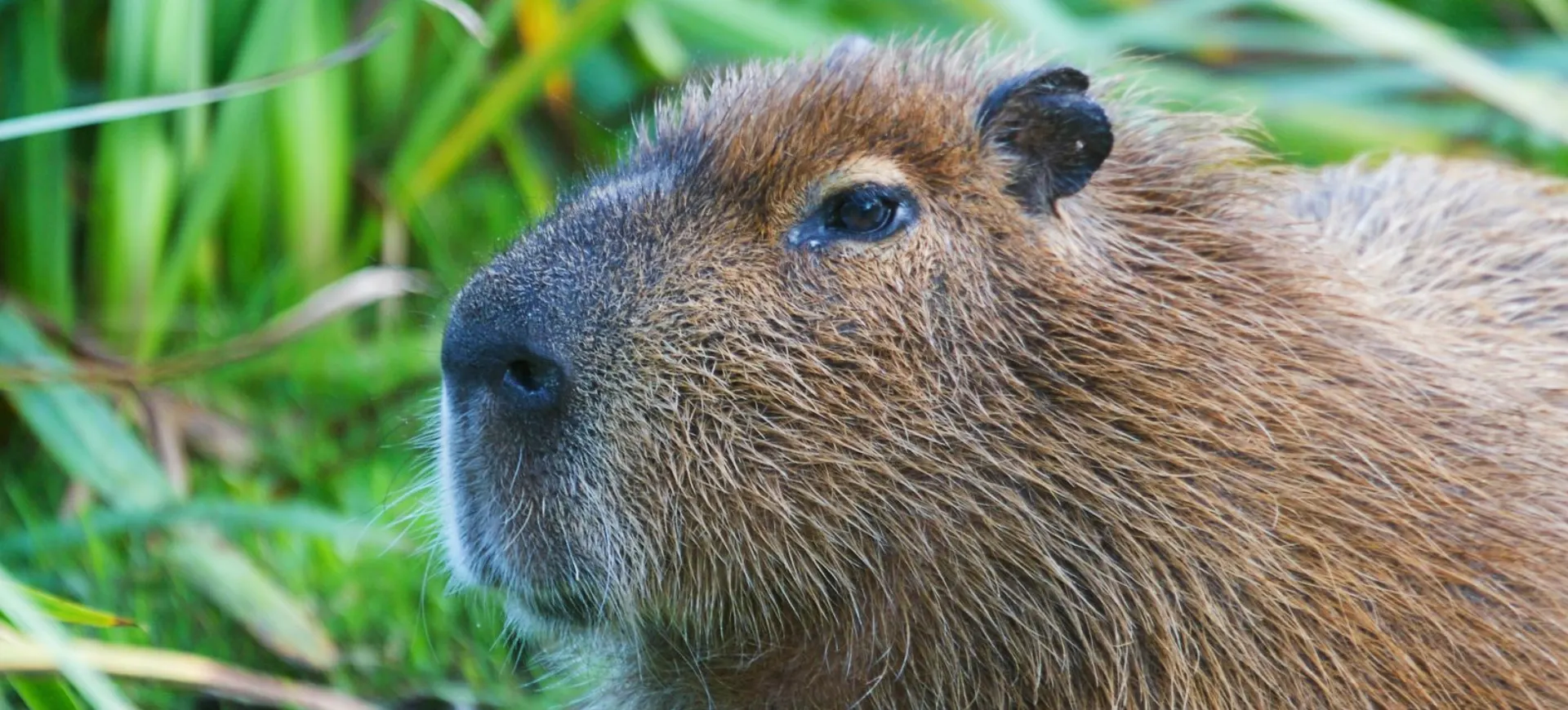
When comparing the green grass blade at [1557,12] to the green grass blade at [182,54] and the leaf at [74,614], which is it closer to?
the green grass blade at [182,54]

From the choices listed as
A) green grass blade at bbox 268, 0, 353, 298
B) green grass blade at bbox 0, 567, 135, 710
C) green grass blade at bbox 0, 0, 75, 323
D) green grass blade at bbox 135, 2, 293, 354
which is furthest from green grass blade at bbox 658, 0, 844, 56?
green grass blade at bbox 0, 567, 135, 710

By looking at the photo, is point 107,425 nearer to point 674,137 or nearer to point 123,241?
point 123,241

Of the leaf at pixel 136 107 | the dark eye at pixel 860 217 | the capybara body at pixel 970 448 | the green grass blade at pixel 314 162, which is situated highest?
the green grass blade at pixel 314 162

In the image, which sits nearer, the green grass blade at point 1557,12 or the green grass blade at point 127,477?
the green grass blade at point 127,477

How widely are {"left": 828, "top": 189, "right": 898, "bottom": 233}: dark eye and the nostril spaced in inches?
19.0

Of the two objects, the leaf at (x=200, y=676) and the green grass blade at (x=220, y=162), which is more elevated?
the green grass blade at (x=220, y=162)

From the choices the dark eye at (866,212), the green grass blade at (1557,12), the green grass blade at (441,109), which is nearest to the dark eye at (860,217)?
the dark eye at (866,212)

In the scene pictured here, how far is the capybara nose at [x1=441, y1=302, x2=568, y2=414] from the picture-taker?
2480 millimetres

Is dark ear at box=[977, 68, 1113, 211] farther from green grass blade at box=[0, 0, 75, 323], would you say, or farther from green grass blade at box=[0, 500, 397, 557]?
green grass blade at box=[0, 0, 75, 323]

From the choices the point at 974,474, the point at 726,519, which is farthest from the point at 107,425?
the point at 974,474

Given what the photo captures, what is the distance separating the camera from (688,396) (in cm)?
252

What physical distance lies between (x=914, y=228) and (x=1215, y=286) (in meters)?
0.50

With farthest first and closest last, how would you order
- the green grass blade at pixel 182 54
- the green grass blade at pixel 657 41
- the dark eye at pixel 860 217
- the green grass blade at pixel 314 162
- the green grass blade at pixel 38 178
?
the green grass blade at pixel 657 41 → the green grass blade at pixel 314 162 → the green grass blade at pixel 182 54 → the green grass blade at pixel 38 178 → the dark eye at pixel 860 217

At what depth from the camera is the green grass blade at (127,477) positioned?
3592mm
